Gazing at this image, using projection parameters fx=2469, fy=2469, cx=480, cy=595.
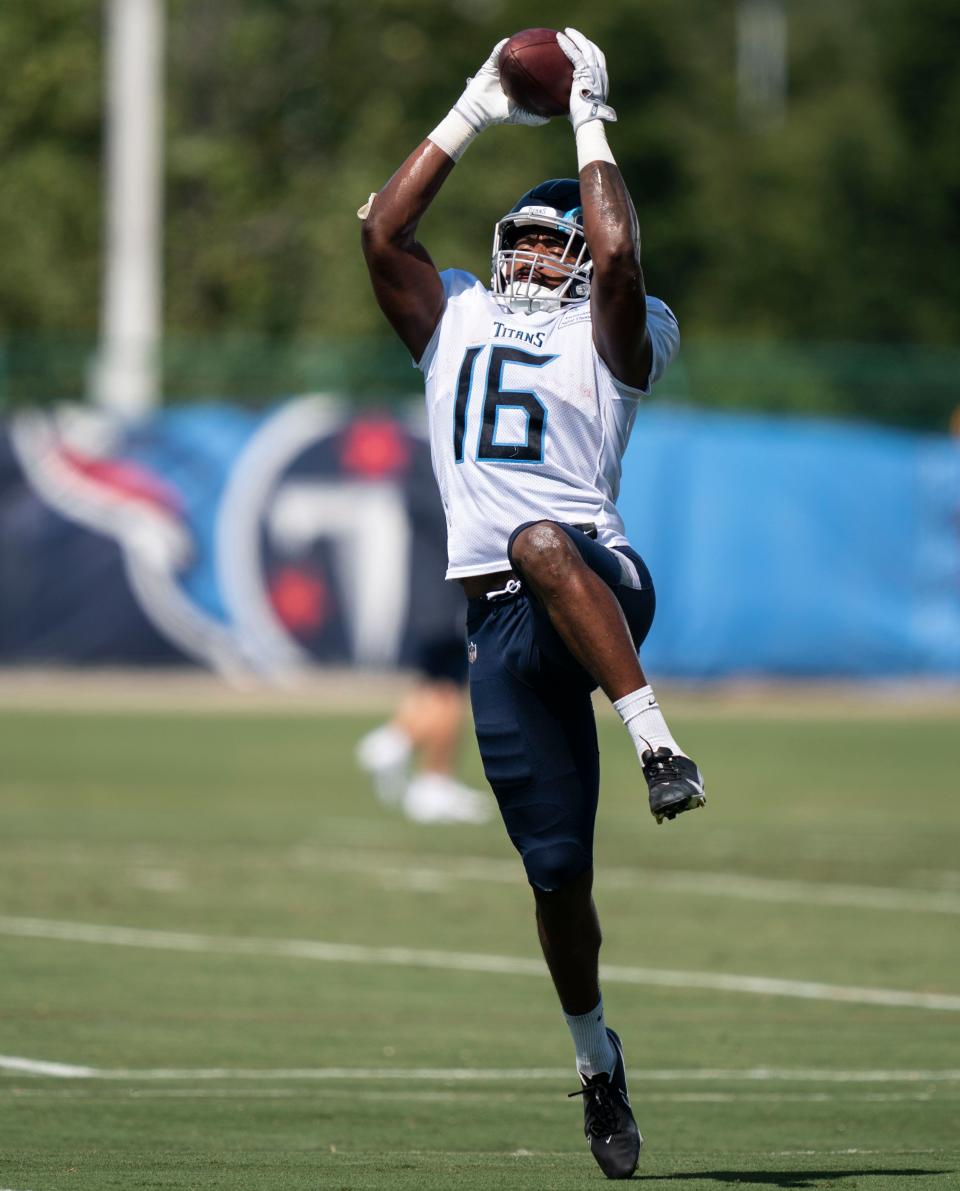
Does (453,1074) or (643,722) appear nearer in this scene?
(643,722)

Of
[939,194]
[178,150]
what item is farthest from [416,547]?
[939,194]

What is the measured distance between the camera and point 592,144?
6680 millimetres

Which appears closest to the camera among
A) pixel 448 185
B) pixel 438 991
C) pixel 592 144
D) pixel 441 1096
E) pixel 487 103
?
pixel 592 144

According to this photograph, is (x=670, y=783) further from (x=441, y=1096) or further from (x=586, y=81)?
(x=441, y=1096)

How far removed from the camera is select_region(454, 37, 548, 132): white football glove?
6895mm

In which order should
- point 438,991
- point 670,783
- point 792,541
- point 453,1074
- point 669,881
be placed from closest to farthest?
point 670,783 < point 453,1074 < point 438,991 < point 669,881 < point 792,541

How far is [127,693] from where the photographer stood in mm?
26406

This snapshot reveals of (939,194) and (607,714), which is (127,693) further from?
(939,194)

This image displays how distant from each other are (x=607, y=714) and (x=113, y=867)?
1181cm

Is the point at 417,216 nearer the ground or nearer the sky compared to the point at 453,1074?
nearer the sky

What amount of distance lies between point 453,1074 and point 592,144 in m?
3.21

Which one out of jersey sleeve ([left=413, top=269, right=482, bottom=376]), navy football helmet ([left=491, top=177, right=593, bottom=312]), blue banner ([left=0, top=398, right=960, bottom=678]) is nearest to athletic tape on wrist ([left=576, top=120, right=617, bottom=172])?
navy football helmet ([left=491, top=177, right=593, bottom=312])

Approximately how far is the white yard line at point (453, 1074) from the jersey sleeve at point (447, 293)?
8.22ft

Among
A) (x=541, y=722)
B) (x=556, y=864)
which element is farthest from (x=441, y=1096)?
(x=541, y=722)
